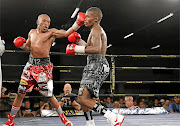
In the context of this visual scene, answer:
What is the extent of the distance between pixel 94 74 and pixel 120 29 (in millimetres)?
7836

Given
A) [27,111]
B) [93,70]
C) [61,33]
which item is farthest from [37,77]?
[27,111]

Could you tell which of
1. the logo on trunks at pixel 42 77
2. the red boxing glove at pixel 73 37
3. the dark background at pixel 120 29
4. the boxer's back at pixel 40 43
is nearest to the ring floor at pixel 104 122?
the logo on trunks at pixel 42 77

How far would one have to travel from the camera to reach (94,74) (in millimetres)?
2164

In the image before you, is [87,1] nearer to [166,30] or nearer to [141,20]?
[141,20]

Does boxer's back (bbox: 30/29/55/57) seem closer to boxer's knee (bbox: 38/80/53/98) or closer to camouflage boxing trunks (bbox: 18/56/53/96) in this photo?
camouflage boxing trunks (bbox: 18/56/53/96)

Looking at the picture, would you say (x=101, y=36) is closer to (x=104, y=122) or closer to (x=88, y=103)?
(x=88, y=103)

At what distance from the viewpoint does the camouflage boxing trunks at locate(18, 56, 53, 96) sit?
2.50 meters

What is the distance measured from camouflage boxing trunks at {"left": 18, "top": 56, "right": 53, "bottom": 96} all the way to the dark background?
14.3 ft

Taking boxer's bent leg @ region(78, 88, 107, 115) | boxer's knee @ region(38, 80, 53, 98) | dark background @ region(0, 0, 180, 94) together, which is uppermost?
dark background @ region(0, 0, 180, 94)

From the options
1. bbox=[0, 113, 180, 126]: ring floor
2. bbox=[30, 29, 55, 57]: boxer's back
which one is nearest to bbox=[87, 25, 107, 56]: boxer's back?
bbox=[30, 29, 55, 57]: boxer's back

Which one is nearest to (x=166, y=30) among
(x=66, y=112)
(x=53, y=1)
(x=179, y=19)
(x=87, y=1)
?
(x=179, y=19)

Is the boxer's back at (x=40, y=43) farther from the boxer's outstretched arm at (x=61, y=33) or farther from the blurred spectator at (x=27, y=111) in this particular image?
the blurred spectator at (x=27, y=111)

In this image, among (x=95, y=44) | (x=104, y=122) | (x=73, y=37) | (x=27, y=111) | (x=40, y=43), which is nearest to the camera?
(x=95, y=44)

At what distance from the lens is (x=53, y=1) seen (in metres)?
6.66
